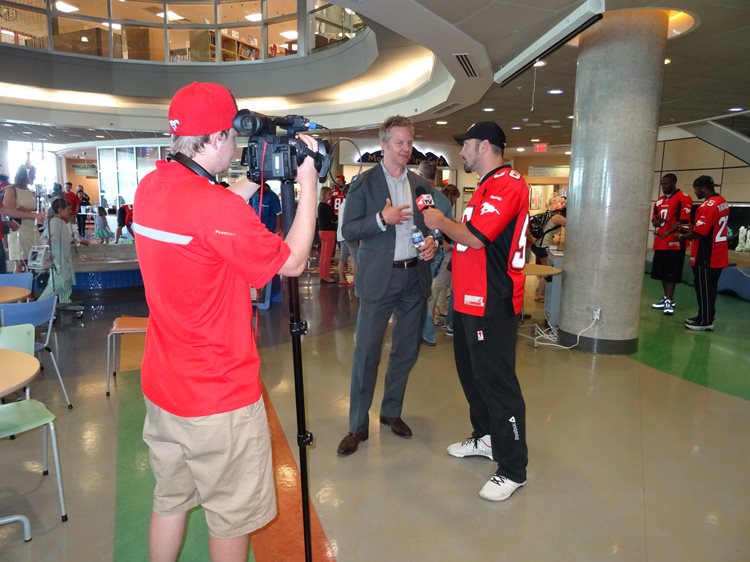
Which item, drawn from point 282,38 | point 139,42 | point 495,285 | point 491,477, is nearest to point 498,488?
point 491,477

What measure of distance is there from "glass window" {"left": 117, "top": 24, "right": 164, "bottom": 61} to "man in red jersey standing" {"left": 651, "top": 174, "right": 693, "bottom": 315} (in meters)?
13.2

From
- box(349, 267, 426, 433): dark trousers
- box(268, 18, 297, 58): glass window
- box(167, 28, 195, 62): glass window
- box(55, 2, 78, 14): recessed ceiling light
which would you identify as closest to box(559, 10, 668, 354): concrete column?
box(349, 267, 426, 433): dark trousers

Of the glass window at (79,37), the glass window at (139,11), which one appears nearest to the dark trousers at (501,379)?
the glass window at (79,37)

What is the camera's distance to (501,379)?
2.48 meters

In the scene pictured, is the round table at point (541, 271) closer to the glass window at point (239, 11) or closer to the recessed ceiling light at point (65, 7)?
the glass window at point (239, 11)

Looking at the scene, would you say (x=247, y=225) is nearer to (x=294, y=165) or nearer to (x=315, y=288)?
(x=294, y=165)

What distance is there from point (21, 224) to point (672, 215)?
890 centimetres

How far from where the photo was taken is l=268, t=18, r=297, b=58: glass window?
1338cm

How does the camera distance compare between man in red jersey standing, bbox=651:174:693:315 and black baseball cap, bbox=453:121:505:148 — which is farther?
man in red jersey standing, bbox=651:174:693:315

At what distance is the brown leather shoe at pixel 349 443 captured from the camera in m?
2.92

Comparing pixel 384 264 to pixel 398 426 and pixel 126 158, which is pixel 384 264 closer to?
pixel 398 426

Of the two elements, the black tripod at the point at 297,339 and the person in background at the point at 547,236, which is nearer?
the black tripod at the point at 297,339

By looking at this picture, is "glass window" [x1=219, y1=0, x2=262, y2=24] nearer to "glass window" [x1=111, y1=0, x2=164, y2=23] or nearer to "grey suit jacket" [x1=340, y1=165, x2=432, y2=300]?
"glass window" [x1=111, y1=0, x2=164, y2=23]

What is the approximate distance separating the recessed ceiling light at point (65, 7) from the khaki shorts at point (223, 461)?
51.0ft
